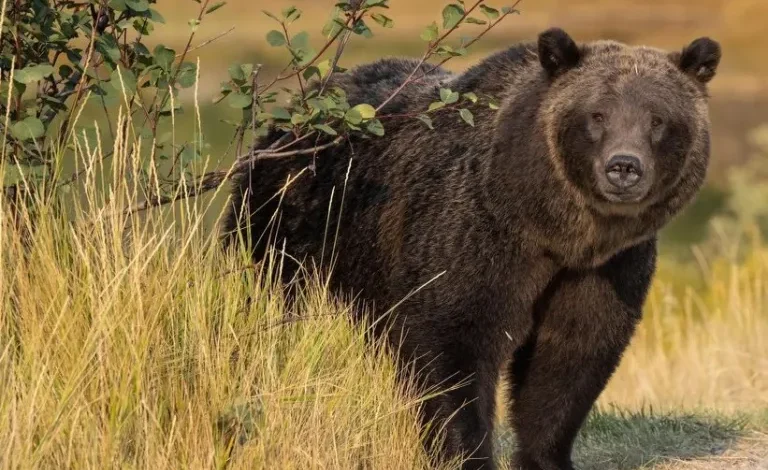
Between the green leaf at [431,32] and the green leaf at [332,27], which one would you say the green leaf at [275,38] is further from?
the green leaf at [431,32]

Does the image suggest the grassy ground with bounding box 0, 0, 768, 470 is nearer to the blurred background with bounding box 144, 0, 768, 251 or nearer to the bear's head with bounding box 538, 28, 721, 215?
the bear's head with bounding box 538, 28, 721, 215

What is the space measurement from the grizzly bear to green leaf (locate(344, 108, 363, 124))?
38cm

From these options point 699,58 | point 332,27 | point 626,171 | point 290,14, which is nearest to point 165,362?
point 290,14

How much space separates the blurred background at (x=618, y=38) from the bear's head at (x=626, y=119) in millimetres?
17555

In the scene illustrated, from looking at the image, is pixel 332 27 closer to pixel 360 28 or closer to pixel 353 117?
pixel 360 28

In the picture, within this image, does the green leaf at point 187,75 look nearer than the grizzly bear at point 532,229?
Yes

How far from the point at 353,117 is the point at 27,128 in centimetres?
125

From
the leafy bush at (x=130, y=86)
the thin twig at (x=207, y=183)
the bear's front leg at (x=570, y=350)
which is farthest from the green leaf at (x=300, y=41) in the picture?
the bear's front leg at (x=570, y=350)

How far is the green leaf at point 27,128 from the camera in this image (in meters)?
5.07

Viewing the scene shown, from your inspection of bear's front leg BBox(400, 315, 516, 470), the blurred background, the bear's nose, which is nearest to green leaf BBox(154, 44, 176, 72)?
bear's front leg BBox(400, 315, 516, 470)

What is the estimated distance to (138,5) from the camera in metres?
5.21

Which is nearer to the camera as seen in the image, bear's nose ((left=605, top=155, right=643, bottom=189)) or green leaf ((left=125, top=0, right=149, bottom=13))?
green leaf ((left=125, top=0, right=149, bottom=13))

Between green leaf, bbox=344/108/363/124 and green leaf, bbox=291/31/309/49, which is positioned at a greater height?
green leaf, bbox=291/31/309/49

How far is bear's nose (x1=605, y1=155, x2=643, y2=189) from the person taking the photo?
5.31 m
